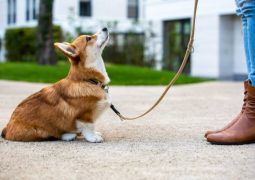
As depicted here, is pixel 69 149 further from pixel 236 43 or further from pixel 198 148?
pixel 236 43

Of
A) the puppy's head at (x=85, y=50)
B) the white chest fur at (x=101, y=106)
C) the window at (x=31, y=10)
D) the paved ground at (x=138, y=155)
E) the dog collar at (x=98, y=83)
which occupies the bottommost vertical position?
the paved ground at (x=138, y=155)

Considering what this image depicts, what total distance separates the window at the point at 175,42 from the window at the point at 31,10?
11745 millimetres

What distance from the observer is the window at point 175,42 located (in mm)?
18031

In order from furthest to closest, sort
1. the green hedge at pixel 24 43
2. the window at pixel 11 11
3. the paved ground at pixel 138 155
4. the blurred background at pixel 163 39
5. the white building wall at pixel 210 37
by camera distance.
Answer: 1. the window at pixel 11 11
2. the green hedge at pixel 24 43
3. the white building wall at pixel 210 37
4. the blurred background at pixel 163 39
5. the paved ground at pixel 138 155

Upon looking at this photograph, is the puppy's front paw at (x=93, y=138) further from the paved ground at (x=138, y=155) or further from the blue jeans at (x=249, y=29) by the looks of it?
the blue jeans at (x=249, y=29)

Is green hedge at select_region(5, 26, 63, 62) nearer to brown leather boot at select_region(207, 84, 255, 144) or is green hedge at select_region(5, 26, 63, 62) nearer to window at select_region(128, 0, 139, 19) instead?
window at select_region(128, 0, 139, 19)

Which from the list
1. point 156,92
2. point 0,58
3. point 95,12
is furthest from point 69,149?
point 0,58

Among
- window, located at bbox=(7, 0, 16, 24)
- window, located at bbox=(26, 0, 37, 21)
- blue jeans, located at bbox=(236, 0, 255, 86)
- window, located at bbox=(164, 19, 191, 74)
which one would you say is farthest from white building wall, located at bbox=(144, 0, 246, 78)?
window, located at bbox=(7, 0, 16, 24)

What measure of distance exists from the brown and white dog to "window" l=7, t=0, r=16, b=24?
27996 mm

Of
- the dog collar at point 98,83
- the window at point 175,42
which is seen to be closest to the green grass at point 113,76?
the window at point 175,42

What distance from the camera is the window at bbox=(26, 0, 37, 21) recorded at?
28.7m

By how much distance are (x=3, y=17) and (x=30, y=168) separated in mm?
30888

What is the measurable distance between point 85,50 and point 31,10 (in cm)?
2561

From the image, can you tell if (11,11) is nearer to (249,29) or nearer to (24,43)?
(24,43)
